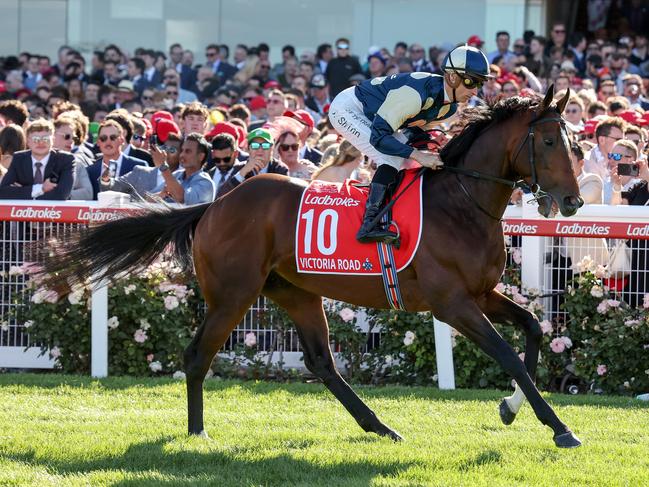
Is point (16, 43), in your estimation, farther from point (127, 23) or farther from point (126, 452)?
point (126, 452)

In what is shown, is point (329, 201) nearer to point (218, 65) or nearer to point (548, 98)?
point (548, 98)

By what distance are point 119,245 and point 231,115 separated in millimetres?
5774

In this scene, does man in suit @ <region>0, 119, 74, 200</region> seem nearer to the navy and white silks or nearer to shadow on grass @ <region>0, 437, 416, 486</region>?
the navy and white silks

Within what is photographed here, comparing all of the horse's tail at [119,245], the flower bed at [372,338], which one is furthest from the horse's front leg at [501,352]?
the flower bed at [372,338]

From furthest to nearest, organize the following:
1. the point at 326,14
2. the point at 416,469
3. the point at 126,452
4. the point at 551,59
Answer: the point at 326,14 → the point at 551,59 → the point at 126,452 → the point at 416,469

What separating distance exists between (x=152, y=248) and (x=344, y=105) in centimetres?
141

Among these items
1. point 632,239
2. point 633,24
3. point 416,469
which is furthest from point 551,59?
point 416,469

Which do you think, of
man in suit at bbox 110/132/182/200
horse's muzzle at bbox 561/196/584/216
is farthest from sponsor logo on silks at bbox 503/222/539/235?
man in suit at bbox 110/132/182/200

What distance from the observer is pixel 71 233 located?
6582 mm

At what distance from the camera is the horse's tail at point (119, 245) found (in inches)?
255

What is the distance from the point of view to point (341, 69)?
1678 centimetres

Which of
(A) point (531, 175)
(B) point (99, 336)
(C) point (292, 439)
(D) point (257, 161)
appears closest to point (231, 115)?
(D) point (257, 161)

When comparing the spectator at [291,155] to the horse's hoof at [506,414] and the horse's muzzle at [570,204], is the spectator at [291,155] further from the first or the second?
the horse's muzzle at [570,204]

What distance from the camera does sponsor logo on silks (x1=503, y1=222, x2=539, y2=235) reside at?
298 inches
